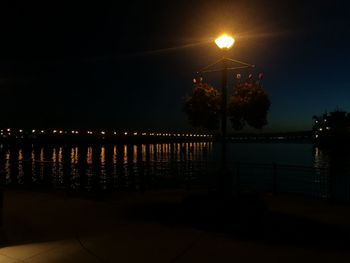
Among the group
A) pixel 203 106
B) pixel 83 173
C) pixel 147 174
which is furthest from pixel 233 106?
pixel 83 173

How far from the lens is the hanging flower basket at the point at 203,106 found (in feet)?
32.6

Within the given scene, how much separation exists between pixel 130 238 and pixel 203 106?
3.77 metres

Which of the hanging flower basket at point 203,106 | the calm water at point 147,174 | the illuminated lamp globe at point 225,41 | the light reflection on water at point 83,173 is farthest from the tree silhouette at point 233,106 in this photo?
the light reflection on water at point 83,173

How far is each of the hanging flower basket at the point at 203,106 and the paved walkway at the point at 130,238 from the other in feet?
8.59

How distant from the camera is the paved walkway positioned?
262 inches

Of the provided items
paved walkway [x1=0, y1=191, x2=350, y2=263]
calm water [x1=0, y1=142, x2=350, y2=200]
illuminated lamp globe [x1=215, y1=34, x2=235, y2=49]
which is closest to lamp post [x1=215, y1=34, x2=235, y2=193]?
illuminated lamp globe [x1=215, y1=34, x2=235, y2=49]

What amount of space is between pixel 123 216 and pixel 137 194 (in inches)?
141

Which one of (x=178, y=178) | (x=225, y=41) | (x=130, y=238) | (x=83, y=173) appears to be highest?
(x=225, y=41)

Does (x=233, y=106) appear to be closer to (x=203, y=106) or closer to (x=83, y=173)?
(x=203, y=106)

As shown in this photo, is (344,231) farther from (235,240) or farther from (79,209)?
(79,209)

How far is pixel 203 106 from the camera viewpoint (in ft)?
32.5

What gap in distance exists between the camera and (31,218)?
9.62 meters

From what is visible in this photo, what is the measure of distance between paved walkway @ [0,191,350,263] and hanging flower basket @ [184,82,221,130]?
262 centimetres

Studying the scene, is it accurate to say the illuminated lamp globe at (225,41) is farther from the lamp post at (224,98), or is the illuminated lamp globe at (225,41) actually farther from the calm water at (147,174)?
the calm water at (147,174)
